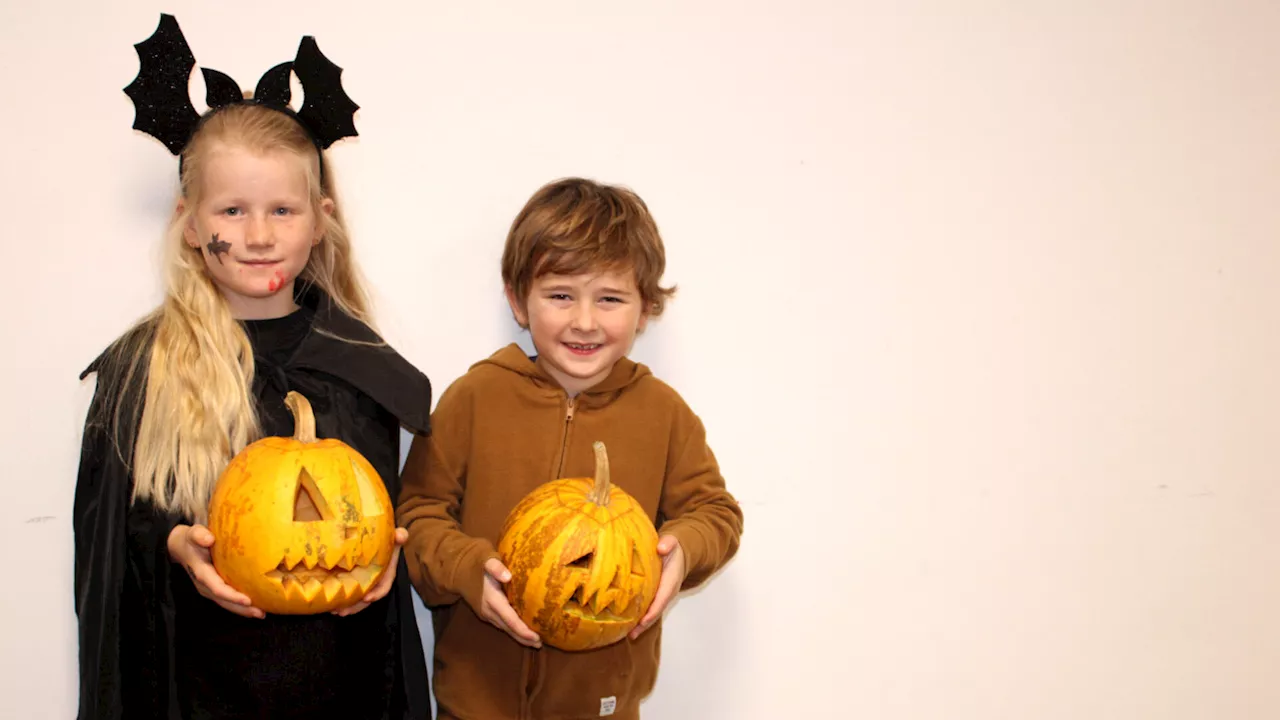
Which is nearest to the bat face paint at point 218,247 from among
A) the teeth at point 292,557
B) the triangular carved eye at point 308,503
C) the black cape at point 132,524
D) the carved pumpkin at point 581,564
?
the black cape at point 132,524

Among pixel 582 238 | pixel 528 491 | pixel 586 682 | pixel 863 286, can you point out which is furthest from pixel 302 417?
pixel 863 286

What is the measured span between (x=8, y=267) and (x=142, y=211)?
0.82ft

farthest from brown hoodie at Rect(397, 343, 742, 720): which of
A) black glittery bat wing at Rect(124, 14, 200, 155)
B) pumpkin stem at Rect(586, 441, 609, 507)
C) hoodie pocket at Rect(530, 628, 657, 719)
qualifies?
black glittery bat wing at Rect(124, 14, 200, 155)

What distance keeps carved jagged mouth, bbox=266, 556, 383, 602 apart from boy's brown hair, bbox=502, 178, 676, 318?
0.62 metres

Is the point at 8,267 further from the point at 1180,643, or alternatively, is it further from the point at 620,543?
the point at 1180,643

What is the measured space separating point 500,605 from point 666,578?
281mm

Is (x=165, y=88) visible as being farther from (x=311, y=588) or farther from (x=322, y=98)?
(x=311, y=588)

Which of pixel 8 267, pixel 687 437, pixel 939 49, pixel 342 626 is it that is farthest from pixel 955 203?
pixel 8 267

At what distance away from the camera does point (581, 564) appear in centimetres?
161

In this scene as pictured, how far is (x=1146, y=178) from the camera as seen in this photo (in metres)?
2.57

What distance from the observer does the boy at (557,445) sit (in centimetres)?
182

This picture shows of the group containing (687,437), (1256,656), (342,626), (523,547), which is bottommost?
(1256,656)

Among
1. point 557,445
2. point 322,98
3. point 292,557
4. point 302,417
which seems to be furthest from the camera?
point 557,445

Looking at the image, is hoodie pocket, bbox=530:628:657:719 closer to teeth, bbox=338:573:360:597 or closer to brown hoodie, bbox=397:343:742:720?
brown hoodie, bbox=397:343:742:720
